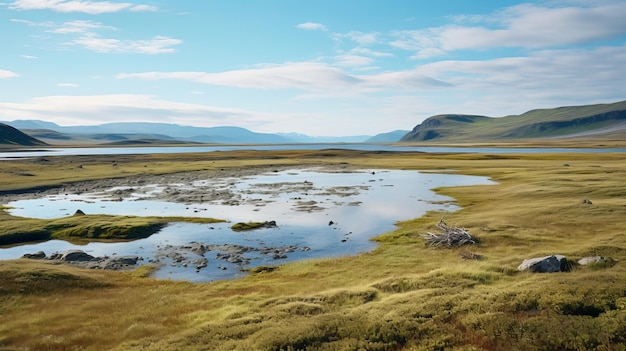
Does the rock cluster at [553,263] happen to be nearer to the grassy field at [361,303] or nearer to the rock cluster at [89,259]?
the grassy field at [361,303]

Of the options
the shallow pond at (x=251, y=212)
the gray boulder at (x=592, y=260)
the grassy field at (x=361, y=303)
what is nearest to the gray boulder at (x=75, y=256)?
the shallow pond at (x=251, y=212)

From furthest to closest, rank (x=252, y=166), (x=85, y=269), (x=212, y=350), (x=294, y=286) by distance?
(x=252, y=166) < (x=85, y=269) < (x=294, y=286) < (x=212, y=350)

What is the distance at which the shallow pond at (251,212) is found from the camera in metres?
40.1

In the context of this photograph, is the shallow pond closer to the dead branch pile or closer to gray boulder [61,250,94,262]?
gray boulder [61,250,94,262]

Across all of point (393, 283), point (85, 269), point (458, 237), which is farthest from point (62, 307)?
point (458, 237)

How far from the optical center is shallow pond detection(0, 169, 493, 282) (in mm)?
40094

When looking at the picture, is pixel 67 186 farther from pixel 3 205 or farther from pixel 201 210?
pixel 201 210

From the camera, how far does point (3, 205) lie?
216 ft

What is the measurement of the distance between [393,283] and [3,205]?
214 feet

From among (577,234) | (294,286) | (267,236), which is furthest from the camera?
(267,236)

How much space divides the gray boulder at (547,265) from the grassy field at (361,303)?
3.17ft

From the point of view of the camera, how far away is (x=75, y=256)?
38.8 m

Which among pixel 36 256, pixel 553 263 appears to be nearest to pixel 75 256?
pixel 36 256

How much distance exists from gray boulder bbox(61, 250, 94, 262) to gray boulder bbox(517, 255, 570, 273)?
3591 cm
